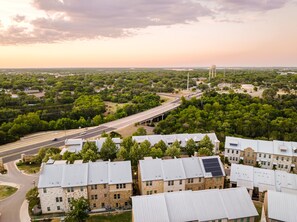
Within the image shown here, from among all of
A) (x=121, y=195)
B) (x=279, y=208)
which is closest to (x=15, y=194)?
(x=121, y=195)

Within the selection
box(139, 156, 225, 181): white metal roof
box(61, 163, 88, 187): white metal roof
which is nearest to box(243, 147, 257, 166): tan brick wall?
box(139, 156, 225, 181): white metal roof

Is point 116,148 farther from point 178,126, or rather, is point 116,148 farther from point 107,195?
point 178,126

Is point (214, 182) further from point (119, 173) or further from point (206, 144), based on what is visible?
point (119, 173)

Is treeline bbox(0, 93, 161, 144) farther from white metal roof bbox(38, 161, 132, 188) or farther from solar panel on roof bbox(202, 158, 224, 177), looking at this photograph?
solar panel on roof bbox(202, 158, 224, 177)

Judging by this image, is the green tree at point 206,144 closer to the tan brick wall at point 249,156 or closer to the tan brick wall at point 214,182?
the tan brick wall at point 249,156

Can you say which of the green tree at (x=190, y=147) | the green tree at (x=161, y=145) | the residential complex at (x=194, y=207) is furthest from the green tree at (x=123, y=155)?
the residential complex at (x=194, y=207)

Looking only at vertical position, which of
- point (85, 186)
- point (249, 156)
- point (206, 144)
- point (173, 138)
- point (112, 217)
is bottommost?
point (112, 217)
